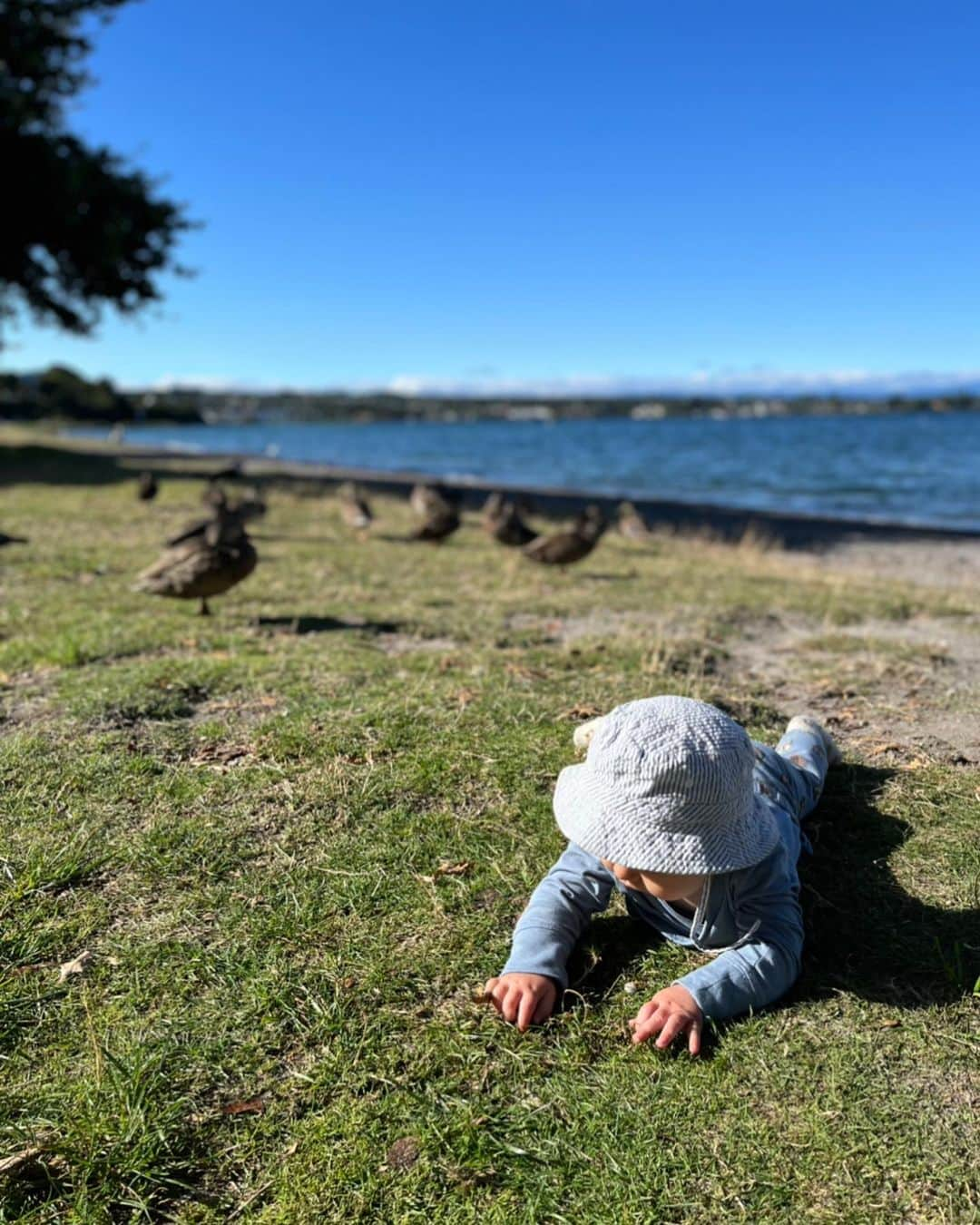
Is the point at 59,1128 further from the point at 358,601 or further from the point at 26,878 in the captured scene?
the point at 358,601

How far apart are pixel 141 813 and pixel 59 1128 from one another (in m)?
1.41

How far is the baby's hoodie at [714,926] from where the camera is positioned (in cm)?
271

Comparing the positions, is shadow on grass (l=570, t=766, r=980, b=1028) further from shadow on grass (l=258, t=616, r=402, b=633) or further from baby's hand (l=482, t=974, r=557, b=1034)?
shadow on grass (l=258, t=616, r=402, b=633)

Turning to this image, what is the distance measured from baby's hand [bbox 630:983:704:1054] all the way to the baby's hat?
379mm

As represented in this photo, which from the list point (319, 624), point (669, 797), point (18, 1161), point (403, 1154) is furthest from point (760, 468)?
point (18, 1161)

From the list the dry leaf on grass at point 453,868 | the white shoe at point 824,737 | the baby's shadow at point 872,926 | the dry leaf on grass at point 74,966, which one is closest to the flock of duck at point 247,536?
the dry leaf on grass at point 453,868

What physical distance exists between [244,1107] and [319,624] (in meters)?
4.73

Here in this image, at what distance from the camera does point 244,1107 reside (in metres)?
2.42

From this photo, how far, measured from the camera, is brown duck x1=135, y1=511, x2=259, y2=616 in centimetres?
686

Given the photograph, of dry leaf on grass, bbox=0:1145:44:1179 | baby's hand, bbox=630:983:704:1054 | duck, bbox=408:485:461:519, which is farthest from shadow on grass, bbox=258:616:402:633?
duck, bbox=408:485:461:519

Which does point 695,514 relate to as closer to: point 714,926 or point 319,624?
point 319,624

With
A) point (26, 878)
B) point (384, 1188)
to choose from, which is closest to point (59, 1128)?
point (384, 1188)

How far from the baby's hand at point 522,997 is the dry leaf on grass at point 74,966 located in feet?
4.04

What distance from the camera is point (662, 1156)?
229 cm
